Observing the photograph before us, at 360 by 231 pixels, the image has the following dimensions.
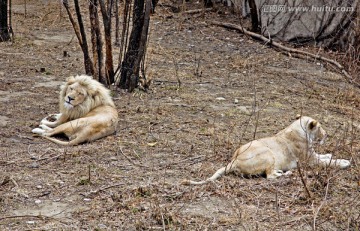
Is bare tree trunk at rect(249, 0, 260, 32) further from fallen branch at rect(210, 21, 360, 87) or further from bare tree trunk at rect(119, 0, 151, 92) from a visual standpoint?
bare tree trunk at rect(119, 0, 151, 92)

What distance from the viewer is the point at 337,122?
359 inches

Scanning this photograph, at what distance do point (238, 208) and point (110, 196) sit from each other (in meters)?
1.12

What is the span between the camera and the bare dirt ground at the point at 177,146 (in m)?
5.57

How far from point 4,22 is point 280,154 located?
7566 mm

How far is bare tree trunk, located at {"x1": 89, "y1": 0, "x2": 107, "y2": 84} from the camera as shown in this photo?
378 inches

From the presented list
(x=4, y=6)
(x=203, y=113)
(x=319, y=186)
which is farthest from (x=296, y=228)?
(x=4, y=6)

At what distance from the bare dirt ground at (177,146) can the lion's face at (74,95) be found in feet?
1.79

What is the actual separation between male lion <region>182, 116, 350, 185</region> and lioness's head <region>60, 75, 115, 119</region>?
226 centimetres

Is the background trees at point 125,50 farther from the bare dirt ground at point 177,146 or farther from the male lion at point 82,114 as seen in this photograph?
the male lion at point 82,114

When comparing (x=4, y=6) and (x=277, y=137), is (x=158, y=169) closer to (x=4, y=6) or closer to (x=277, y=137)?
(x=277, y=137)

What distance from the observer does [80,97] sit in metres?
8.11

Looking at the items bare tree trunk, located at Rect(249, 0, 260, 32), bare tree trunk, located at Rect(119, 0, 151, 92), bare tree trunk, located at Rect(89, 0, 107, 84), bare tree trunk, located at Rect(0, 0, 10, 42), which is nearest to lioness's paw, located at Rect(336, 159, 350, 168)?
bare tree trunk, located at Rect(119, 0, 151, 92)
